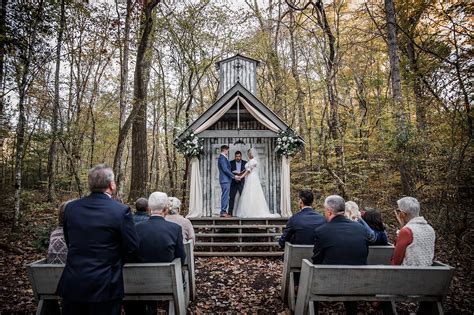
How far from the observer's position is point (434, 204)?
8.51 meters

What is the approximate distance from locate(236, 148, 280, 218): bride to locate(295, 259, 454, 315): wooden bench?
527 cm

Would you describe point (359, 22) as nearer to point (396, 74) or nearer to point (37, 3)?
point (396, 74)

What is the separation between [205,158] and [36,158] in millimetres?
11186

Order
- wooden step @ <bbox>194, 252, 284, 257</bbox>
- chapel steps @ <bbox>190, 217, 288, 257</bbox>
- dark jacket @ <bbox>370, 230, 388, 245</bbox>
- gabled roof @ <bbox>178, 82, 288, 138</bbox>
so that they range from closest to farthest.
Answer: dark jacket @ <bbox>370, 230, 388, 245</bbox> → wooden step @ <bbox>194, 252, 284, 257</bbox> → chapel steps @ <bbox>190, 217, 288, 257</bbox> → gabled roof @ <bbox>178, 82, 288, 138</bbox>

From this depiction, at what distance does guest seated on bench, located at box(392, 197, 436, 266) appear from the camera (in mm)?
3398

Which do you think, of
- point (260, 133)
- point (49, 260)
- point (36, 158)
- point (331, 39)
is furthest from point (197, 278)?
point (36, 158)

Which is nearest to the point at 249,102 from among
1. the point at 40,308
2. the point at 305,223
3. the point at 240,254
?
the point at 240,254

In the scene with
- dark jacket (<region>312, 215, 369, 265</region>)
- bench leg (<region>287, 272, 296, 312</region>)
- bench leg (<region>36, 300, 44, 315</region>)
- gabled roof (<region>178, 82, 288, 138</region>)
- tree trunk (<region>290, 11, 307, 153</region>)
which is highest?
tree trunk (<region>290, 11, 307, 153</region>)

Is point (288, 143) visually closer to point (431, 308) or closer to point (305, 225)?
point (305, 225)

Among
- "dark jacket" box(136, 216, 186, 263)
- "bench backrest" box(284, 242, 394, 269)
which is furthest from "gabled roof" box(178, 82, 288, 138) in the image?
"dark jacket" box(136, 216, 186, 263)

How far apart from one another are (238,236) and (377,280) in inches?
191

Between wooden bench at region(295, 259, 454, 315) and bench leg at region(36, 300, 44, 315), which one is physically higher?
wooden bench at region(295, 259, 454, 315)

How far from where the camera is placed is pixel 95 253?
2.50 metres

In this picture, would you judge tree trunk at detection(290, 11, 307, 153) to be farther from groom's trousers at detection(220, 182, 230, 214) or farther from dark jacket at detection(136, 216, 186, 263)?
dark jacket at detection(136, 216, 186, 263)
